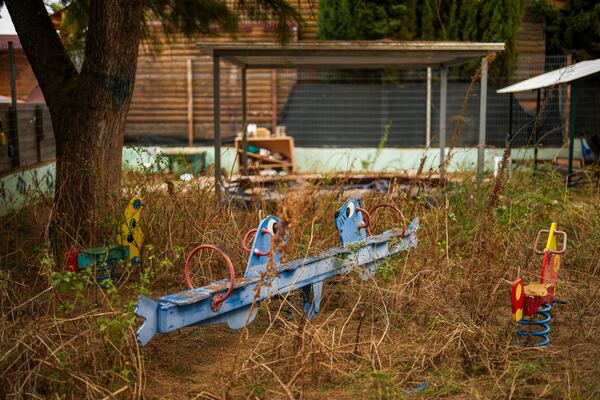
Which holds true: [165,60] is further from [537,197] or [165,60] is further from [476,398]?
[476,398]

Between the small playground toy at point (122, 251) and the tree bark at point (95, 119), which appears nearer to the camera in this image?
the small playground toy at point (122, 251)

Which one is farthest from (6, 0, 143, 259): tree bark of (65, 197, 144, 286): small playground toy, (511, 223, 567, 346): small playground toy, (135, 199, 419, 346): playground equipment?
(511, 223, 567, 346): small playground toy

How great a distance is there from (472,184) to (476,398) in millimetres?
4800

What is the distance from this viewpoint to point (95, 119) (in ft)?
21.3

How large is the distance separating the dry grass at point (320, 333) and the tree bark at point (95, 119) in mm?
328

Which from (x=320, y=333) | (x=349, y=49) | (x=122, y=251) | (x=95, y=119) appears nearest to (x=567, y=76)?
(x=349, y=49)

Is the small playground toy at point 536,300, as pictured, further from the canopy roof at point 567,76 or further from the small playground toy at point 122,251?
the canopy roof at point 567,76

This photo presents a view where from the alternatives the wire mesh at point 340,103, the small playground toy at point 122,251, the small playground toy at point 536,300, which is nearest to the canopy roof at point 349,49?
the small playground toy at point 122,251

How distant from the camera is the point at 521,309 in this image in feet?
14.0

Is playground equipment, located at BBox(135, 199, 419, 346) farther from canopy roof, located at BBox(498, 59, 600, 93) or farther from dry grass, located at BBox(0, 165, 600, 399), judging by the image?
canopy roof, located at BBox(498, 59, 600, 93)

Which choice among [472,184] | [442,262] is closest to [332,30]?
[472,184]

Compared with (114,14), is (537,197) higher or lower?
lower

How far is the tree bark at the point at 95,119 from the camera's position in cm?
638

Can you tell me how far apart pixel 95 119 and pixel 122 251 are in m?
1.44
